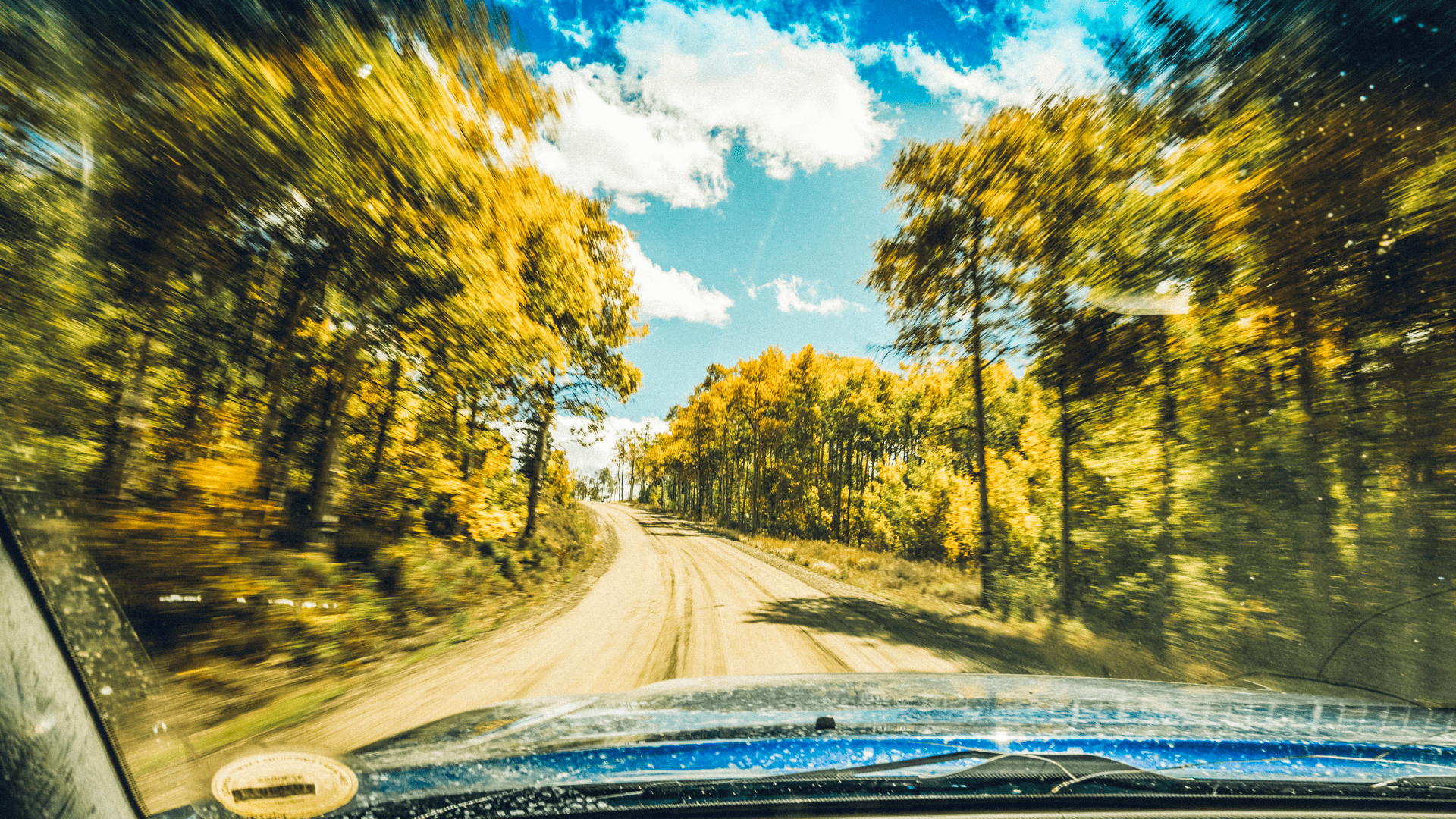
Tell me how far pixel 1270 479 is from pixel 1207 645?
8.07 feet

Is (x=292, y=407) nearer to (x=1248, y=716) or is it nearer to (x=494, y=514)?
(x=494, y=514)

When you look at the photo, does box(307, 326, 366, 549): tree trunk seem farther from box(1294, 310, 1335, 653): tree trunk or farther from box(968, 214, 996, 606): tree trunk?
box(1294, 310, 1335, 653): tree trunk

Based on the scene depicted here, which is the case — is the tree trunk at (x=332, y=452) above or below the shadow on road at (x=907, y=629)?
above

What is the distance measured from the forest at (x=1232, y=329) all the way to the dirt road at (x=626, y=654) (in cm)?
378

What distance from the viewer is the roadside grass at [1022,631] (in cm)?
655

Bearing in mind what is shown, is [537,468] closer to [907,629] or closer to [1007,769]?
[907,629]

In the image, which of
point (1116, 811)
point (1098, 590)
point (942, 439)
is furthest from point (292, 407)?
point (942, 439)

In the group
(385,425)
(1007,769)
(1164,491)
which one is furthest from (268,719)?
(1164,491)

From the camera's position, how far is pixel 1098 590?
384 inches

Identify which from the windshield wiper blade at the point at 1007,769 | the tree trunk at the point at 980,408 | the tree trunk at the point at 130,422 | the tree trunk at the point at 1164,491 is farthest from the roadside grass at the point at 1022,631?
the tree trunk at the point at 130,422

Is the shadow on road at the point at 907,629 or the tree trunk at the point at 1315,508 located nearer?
the tree trunk at the point at 1315,508

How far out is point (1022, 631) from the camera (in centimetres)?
852

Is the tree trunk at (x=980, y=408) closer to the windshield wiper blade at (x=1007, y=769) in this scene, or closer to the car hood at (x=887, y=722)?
the car hood at (x=887, y=722)

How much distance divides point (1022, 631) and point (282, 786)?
962 centimetres
